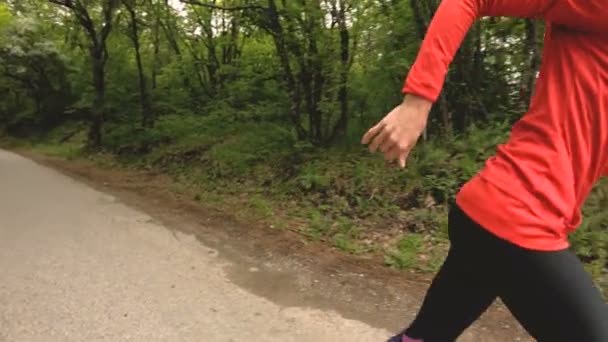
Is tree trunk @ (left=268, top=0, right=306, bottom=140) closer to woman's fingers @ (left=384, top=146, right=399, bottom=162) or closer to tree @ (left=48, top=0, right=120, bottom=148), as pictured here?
woman's fingers @ (left=384, top=146, right=399, bottom=162)

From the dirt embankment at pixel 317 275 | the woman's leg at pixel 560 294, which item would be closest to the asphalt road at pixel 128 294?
the dirt embankment at pixel 317 275

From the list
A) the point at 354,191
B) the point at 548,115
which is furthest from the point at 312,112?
the point at 548,115

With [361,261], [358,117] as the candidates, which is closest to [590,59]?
[361,261]

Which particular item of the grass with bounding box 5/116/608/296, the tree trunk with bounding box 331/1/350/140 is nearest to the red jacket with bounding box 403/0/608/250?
the grass with bounding box 5/116/608/296

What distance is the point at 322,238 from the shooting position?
6160 mm

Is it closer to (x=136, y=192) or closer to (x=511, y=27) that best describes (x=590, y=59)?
(x=511, y=27)

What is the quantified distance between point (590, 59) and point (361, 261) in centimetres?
408

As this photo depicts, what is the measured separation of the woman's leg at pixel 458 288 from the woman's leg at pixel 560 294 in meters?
0.09

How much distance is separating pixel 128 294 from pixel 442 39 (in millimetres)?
3461

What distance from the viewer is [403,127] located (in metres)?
1.38

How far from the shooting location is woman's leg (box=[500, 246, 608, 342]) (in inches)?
53.8

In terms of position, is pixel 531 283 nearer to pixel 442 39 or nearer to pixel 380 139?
pixel 380 139

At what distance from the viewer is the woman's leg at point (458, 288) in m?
1.51

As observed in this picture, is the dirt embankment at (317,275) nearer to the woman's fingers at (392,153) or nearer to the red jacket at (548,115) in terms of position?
the red jacket at (548,115)
